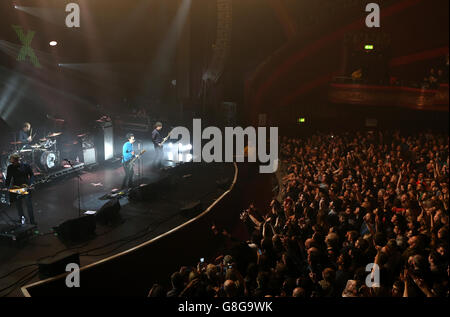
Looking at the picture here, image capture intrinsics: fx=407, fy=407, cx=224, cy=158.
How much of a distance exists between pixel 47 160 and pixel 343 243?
6.20 metres

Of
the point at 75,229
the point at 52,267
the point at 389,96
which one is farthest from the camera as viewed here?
the point at 389,96

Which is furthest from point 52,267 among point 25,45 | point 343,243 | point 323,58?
point 323,58

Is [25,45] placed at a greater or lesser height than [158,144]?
greater

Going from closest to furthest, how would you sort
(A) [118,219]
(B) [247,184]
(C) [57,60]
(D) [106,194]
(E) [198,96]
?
(A) [118,219], (D) [106,194], (B) [247,184], (C) [57,60], (E) [198,96]

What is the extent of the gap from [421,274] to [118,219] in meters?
4.49

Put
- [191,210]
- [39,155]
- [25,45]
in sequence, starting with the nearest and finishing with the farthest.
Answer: [191,210] < [39,155] < [25,45]

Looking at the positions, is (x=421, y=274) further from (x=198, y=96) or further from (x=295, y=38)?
(x=295, y=38)

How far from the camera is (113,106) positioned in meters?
13.1

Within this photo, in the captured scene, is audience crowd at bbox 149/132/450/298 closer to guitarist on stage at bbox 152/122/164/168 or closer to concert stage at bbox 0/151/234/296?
concert stage at bbox 0/151/234/296

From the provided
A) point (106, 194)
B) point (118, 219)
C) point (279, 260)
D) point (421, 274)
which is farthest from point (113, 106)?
point (421, 274)

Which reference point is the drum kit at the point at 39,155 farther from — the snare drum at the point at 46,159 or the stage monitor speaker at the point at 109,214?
the stage monitor speaker at the point at 109,214

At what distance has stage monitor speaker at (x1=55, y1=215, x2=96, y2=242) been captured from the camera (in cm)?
570

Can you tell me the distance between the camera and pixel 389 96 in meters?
13.8

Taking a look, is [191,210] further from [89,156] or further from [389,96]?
[389,96]
